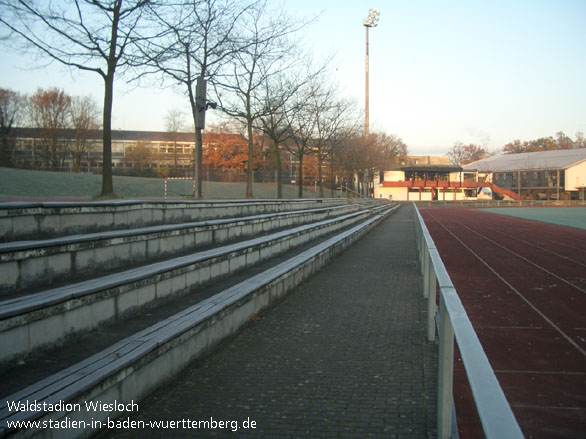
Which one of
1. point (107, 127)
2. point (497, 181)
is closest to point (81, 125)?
point (107, 127)

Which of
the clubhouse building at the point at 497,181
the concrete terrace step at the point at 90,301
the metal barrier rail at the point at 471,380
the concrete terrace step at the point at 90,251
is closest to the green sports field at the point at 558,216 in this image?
the concrete terrace step at the point at 90,251

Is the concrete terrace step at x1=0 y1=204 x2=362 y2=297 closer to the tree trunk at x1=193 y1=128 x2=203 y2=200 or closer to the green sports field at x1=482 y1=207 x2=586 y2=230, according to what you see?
the tree trunk at x1=193 y1=128 x2=203 y2=200

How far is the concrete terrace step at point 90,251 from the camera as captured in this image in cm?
409

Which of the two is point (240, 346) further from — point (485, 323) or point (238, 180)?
point (238, 180)

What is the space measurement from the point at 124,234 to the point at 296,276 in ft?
10.8

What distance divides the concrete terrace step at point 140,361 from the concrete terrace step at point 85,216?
1.94 meters

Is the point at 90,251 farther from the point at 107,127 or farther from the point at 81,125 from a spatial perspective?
the point at 81,125

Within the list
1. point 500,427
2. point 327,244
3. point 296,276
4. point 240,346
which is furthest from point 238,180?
point 500,427

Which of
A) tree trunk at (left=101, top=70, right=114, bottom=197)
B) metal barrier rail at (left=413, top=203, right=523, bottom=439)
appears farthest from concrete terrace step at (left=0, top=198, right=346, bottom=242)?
tree trunk at (left=101, top=70, right=114, bottom=197)

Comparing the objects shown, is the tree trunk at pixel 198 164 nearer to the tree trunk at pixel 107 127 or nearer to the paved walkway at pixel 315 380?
the tree trunk at pixel 107 127

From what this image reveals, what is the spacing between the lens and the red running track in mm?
3369

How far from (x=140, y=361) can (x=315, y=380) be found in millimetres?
1428

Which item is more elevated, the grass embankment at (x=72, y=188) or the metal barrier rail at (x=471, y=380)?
the grass embankment at (x=72, y=188)

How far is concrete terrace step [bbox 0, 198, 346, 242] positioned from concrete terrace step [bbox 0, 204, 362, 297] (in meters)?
0.34
